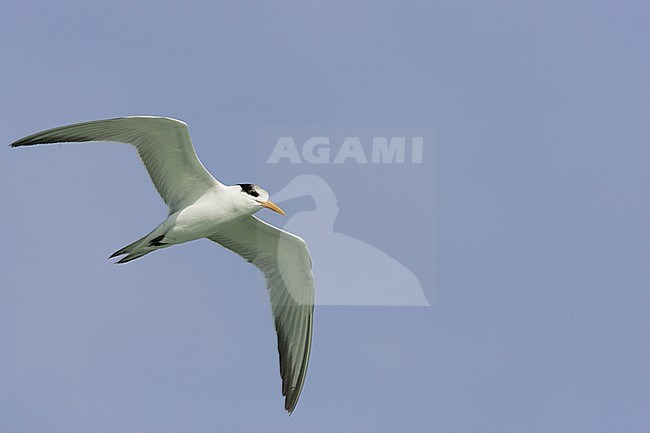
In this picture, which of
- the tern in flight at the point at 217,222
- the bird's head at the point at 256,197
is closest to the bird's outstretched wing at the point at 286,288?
the tern in flight at the point at 217,222

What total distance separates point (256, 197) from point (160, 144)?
5.42 feet

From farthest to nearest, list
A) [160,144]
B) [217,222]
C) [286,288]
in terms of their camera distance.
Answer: [286,288], [217,222], [160,144]

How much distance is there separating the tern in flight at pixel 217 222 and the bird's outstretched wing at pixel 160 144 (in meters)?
0.01

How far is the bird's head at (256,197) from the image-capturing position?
61.8ft

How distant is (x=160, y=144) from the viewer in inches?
741

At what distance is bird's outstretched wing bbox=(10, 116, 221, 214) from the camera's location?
60.5 ft

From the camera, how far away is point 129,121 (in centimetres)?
1839

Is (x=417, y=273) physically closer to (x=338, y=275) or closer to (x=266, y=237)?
(x=338, y=275)

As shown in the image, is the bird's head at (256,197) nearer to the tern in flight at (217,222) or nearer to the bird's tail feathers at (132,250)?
the tern in flight at (217,222)

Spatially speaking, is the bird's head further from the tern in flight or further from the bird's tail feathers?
the bird's tail feathers

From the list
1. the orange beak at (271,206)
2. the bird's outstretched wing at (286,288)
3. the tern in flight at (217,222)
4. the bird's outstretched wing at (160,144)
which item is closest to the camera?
the bird's outstretched wing at (160,144)

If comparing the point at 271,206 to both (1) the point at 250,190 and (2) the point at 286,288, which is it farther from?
(2) the point at 286,288

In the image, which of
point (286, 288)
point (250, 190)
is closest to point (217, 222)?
point (250, 190)

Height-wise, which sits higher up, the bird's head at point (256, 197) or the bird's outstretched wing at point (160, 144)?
the bird's outstretched wing at point (160, 144)
